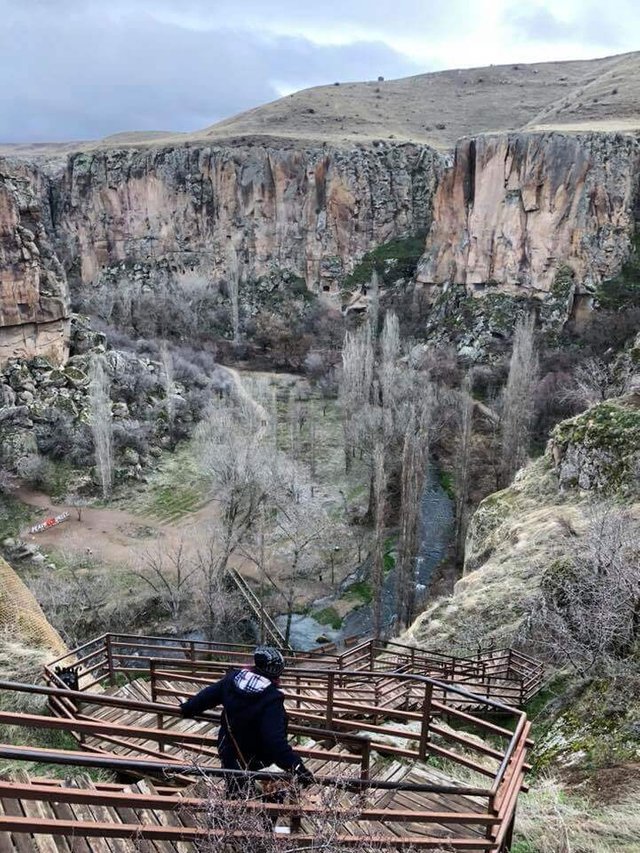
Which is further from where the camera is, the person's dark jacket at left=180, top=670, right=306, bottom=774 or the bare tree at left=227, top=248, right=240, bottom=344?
the bare tree at left=227, top=248, right=240, bottom=344

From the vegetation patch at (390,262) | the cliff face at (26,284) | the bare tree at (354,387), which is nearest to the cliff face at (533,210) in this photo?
the vegetation patch at (390,262)

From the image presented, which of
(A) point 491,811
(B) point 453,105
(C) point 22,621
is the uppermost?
(B) point 453,105

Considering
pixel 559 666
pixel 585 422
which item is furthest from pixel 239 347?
pixel 559 666

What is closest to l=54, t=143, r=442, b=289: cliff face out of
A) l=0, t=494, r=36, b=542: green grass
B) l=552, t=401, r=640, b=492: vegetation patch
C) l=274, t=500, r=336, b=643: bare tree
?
l=274, t=500, r=336, b=643: bare tree

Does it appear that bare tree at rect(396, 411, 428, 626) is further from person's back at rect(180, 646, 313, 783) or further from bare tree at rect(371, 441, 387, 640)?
person's back at rect(180, 646, 313, 783)

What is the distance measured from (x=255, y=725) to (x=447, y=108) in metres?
93.1

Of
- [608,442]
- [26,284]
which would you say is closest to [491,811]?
[608,442]

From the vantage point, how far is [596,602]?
909 cm

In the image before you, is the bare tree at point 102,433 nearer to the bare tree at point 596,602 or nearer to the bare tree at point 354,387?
the bare tree at point 354,387

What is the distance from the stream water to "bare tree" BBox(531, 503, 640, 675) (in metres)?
12.2

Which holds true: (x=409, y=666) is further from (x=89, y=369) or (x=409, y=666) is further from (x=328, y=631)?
(x=89, y=369)

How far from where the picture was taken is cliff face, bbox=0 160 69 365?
3045 cm

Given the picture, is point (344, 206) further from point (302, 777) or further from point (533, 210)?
point (302, 777)

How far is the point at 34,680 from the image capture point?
322 inches
